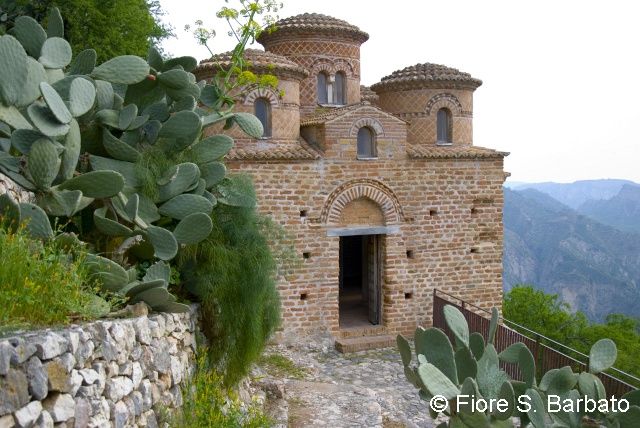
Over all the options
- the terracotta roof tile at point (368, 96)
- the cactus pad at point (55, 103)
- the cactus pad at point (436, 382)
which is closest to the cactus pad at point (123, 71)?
the cactus pad at point (55, 103)

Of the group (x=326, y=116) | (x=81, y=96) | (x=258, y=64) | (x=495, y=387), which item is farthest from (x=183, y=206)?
(x=326, y=116)

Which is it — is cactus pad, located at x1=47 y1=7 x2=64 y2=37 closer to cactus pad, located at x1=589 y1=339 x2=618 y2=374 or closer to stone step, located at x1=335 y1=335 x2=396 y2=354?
cactus pad, located at x1=589 y1=339 x2=618 y2=374

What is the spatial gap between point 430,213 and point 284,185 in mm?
3058

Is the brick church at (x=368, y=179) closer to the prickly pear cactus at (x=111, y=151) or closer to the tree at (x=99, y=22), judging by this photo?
the tree at (x=99, y=22)

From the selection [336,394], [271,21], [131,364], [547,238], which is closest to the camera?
[131,364]

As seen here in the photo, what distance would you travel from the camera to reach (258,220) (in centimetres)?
813

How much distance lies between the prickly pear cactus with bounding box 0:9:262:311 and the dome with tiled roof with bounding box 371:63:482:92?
6.17 m

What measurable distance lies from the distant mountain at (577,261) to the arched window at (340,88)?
5713cm

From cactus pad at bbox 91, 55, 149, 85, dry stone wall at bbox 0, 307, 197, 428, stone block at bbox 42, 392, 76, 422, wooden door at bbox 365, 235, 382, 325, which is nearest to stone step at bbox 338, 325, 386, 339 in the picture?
wooden door at bbox 365, 235, 382, 325

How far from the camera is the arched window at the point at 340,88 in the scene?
559 inches

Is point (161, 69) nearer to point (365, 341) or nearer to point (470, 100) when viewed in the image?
point (365, 341)

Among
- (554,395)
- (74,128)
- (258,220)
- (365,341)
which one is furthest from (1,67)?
(365,341)

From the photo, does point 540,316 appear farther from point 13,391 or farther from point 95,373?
point 13,391

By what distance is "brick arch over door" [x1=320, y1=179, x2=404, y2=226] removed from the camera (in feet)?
40.3
